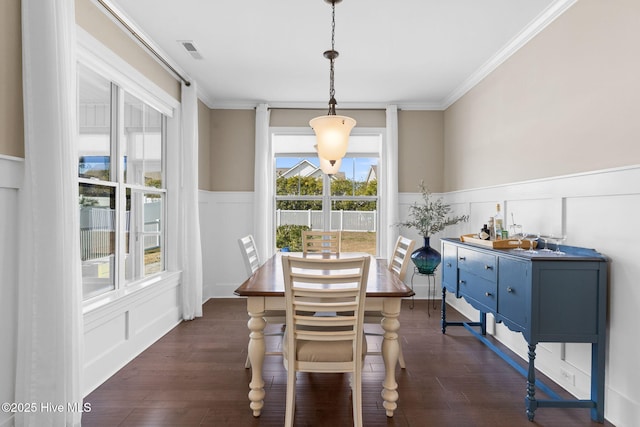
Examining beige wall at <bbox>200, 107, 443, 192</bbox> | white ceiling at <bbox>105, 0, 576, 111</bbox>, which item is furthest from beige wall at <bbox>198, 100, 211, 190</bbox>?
white ceiling at <bbox>105, 0, 576, 111</bbox>

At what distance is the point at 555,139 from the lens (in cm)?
262

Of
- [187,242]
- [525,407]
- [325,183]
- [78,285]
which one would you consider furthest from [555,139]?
[187,242]

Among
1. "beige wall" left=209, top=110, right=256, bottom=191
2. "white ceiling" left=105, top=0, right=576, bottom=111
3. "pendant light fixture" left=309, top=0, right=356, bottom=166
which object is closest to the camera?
"pendant light fixture" left=309, top=0, right=356, bottom=166

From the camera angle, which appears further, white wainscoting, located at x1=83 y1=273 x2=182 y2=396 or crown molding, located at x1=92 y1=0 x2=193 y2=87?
crown molding, located at x1=92 y1=0 x2=193 y2=87

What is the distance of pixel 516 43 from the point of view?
3084mm

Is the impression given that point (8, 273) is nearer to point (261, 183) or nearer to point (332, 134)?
point (332, 134)

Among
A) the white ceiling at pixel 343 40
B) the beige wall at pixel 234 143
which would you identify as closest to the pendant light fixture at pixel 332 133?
the white ceiling at pixel 343 40

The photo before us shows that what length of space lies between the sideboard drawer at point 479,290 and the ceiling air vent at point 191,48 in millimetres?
3237

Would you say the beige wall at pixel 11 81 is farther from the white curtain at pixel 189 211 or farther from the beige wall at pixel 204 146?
the beige wall at pixel 204 146

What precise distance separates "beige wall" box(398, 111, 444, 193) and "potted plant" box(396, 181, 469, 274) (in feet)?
0.58

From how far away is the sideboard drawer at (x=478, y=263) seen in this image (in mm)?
2557

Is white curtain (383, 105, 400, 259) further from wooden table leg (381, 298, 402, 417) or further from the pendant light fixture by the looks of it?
wooden table leg (381, 298, 402, 417)

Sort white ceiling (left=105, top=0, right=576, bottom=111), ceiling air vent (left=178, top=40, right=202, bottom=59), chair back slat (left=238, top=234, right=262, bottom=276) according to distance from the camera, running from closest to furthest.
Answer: white ceiling (left=105, top=0, right=576, bottom=111)
chair back slat (left=238, top=234, right=262, bottom=276)
ceiling air vent (left=178, top=40, right=202, bottom=59)

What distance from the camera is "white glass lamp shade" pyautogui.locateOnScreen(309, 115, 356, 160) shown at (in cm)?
237
